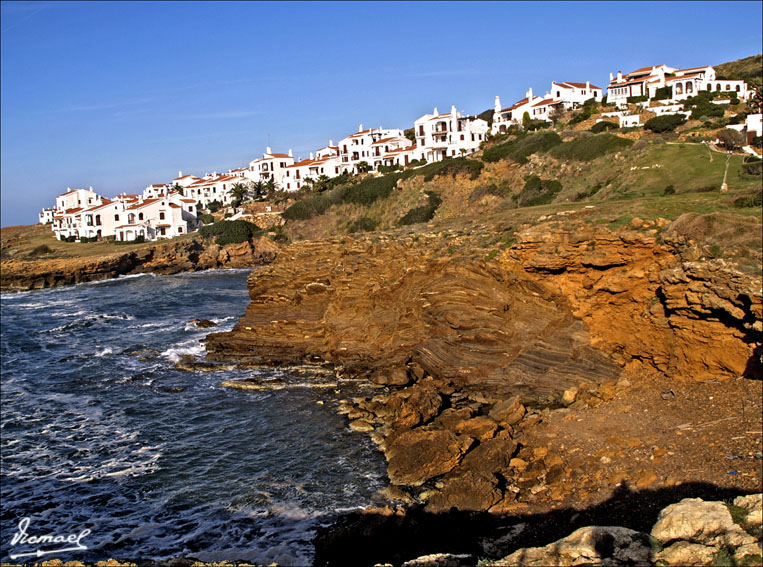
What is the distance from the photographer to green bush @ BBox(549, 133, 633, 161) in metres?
55.7

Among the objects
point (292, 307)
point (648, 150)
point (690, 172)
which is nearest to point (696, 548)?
point (292, 307)

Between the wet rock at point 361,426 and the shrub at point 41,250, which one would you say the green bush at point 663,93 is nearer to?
the wet rock at point 361,426

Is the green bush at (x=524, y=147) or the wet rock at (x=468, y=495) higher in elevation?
the green bush at (x=524, y=147)

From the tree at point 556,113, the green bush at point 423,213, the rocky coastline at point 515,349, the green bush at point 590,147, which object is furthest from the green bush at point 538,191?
the rocky coastline at point 515,349

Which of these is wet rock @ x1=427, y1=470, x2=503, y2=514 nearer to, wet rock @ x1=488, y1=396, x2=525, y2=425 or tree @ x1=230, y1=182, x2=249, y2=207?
wet rock @ x1=488, y1=396, x2=525, y2=425

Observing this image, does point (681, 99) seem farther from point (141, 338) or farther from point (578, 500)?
point (578, 500)

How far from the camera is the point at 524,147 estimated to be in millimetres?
65875

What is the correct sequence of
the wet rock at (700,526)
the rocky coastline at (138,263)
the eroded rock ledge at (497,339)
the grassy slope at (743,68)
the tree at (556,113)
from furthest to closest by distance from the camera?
1. the grassy slope at (743,68)
2. the tree at (556,113)
3. the rocky coastline at (138,263)
4. the eroded rock ledge at (497,339)
5. the wet rock at (700,526)

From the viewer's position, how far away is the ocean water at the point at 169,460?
13352 mm

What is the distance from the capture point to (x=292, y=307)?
2928 centimetres

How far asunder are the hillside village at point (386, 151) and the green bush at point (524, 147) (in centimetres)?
798

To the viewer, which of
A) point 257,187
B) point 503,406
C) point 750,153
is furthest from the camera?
point 257,187

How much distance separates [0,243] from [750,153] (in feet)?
324

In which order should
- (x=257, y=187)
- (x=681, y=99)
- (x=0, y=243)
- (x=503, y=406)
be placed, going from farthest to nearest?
(x=257, y=187) → (x=0, y=243) → (x=681, y=99) → (x=503, y=406)
